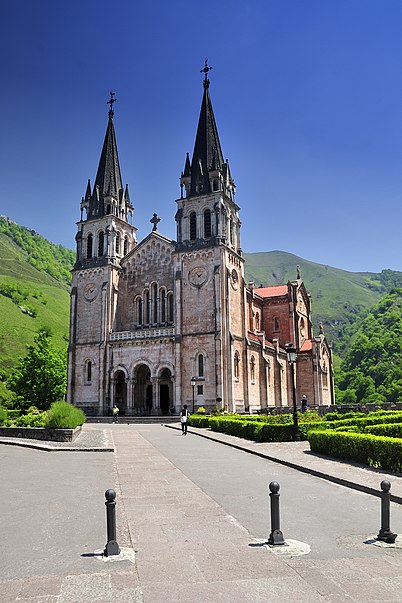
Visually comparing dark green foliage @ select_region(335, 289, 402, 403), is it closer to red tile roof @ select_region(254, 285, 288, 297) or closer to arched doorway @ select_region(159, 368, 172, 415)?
red tile roof @ select_region(254, 285, 288, 297)

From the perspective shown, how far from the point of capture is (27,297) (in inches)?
4798

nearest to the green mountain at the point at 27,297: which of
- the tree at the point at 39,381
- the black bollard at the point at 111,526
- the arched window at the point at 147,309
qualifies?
the tree at the point at 39,381

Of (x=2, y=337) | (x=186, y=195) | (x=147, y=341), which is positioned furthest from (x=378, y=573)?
(x=2, y=337)

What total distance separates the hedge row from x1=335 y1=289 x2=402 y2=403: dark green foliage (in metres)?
72.9

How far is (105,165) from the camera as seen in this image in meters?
59.6

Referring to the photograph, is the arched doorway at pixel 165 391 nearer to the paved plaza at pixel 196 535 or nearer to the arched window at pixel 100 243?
the arched window at pixel 100 243

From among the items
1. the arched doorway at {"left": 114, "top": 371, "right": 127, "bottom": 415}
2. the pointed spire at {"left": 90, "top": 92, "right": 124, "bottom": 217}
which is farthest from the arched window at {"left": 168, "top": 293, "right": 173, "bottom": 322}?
the pointed spire at {"left": 90, "top": 92, "right": 124, "bottom": 217}

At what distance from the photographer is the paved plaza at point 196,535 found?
6.07m

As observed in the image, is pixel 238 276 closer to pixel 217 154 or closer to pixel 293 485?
pixel 217 154

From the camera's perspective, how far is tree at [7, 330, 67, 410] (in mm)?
59812

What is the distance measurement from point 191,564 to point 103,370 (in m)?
46.1

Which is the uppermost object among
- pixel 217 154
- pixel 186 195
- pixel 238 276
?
pixel 217 154

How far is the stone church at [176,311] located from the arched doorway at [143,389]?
0.37 feet

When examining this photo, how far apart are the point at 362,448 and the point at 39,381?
1979 inches
